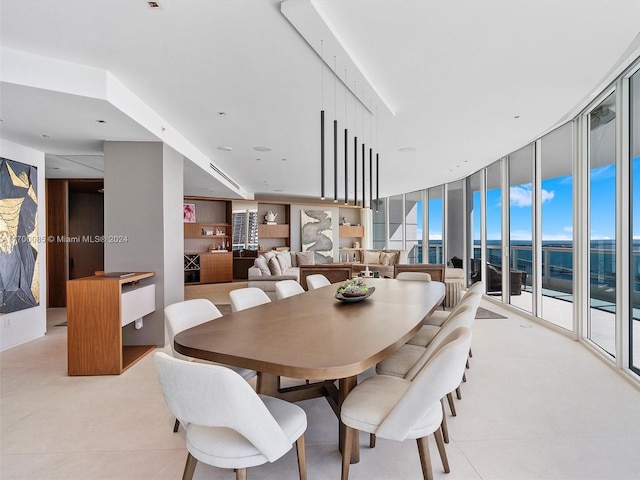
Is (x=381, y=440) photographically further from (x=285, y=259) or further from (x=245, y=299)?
(x=285, y=259)

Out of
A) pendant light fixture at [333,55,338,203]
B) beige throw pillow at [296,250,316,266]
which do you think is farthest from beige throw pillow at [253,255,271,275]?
pendant light fixture at [333,55,338,203]

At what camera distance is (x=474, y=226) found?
7.46 metres

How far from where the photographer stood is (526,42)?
2467 millimetres

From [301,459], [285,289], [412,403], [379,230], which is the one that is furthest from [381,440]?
[379,230]

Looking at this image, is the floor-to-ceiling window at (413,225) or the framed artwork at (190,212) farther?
the floor-to-ceiling window at (413,225)

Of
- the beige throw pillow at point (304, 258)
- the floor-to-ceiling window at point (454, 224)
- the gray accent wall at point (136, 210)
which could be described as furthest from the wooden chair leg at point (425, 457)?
the beige throw pillow at point (304, 258)

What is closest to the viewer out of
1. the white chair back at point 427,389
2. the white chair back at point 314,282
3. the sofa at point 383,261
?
the white chair back at point 427,389

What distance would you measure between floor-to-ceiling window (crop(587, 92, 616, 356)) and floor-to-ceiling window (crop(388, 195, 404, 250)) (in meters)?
7.51

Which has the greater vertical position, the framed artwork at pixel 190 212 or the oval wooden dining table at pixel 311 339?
the framed artwork at pixel 190 212

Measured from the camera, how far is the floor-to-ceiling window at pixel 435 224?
371 inches

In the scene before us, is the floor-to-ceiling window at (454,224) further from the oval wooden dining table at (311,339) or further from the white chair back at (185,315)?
the white chair back at (185,315)

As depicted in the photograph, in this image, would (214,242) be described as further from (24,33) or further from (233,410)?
(233,410)

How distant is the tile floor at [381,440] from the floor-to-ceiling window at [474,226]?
401cm

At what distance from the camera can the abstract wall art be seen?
13.1ft
